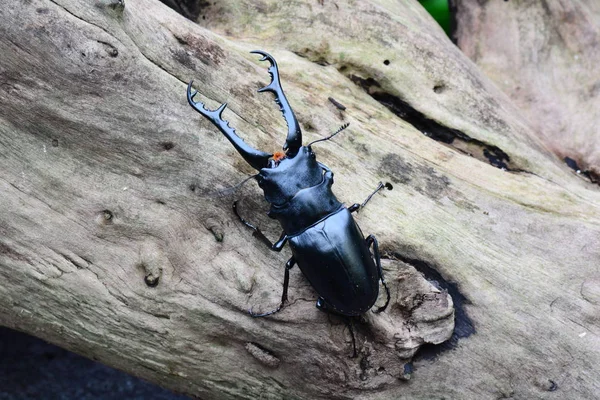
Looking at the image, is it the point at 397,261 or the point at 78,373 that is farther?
the point at 78,373

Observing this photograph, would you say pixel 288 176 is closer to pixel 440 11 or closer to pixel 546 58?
pixel 546 58

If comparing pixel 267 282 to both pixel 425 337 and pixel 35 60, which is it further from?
pixel 35 60

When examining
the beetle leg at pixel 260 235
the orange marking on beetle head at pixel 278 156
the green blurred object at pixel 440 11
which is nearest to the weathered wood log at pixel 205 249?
the beetle leg at pixel 260 235

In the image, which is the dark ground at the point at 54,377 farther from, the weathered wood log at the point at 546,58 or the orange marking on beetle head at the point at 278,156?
the weathered wood log at the point at 546,58

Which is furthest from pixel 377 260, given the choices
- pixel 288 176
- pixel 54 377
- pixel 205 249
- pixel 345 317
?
pixel 54 377

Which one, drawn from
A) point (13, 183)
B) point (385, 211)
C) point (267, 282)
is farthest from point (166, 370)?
point (385, 211)
